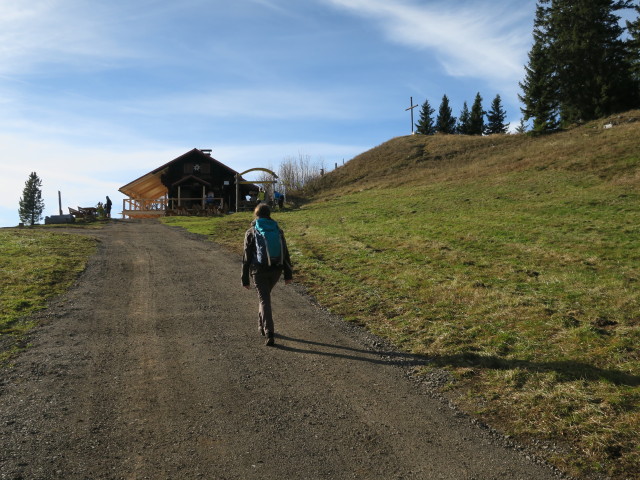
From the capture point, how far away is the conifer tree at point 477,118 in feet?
262

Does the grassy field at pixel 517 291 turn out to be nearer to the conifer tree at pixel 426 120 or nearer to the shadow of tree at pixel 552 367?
the shadow of tree at pixel 552 367

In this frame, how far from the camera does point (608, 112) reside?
4800 centimetres

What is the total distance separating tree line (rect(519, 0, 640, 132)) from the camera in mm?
46938

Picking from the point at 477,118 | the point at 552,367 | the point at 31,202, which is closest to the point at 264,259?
the point at 552,367

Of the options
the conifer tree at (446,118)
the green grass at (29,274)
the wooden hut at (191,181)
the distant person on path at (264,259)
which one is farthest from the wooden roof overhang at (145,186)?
the conifer tree at (446,118)

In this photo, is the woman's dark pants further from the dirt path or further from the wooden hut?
the wooden hut

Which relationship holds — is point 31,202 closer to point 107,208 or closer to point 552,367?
point 107,208

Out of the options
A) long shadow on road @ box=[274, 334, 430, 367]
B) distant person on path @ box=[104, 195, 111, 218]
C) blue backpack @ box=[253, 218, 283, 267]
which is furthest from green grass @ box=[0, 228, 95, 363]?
distant person on path @ box=[104, 195, 111, 218]

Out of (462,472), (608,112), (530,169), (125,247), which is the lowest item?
(462,472)

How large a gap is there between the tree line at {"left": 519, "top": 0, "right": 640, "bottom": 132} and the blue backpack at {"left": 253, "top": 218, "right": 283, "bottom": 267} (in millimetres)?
50545

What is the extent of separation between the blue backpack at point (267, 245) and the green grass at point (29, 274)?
11.7 ft

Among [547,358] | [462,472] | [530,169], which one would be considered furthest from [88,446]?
[530,169]

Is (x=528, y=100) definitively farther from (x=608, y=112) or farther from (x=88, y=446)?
(x=88, y=446)

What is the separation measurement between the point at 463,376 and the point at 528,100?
55.3 m
